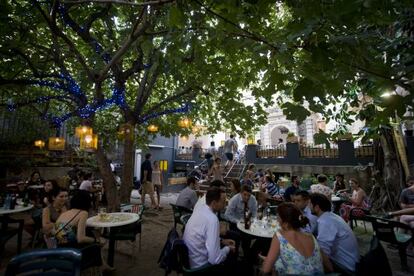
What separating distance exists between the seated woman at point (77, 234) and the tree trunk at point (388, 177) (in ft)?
28.8

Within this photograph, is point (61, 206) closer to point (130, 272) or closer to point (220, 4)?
point (130, 272)

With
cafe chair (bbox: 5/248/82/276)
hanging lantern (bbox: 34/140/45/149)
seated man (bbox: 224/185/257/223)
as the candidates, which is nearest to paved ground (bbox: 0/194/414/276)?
seated man (bbox: 224/185/257/223)

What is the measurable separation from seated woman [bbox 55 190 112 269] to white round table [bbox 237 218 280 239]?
2.18 meters

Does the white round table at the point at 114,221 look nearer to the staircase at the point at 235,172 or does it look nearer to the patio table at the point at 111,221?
the patio table at the point at 111,221

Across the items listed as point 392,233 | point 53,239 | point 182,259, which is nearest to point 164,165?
point 53,239

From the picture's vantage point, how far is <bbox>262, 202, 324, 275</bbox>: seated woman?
2.31m

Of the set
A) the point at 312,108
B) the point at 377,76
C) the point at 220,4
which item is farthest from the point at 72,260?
the point at 377,76

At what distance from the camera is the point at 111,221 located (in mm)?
4184

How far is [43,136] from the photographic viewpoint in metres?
13.5

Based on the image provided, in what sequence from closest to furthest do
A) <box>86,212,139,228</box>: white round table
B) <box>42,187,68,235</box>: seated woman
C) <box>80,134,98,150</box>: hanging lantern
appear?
1. <box>42,187,68,235</box>: seated woman
2. <box>86,212,139,228</box>: white round table
3. <box>80,134,98,150</box>: hanging lantern

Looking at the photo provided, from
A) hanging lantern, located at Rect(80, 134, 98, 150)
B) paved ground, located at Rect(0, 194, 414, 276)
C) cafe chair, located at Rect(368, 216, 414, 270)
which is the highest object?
hanging lantern, located at Rect(80, 134, 98, 150)

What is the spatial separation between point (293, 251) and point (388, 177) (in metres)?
8.02

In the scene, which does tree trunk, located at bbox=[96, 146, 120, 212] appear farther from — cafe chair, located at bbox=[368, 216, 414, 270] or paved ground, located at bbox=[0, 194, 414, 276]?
cafe chair, located at bbox=[368, 216, 414, 270]

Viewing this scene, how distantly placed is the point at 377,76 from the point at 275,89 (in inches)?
26.0
